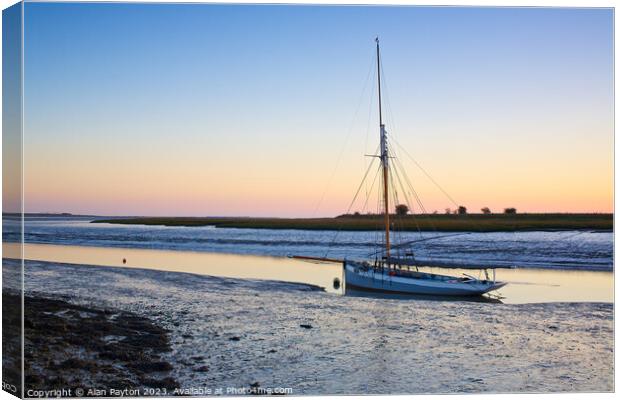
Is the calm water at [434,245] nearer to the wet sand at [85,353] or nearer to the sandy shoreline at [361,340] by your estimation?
the sandy shoreline at [361,340]

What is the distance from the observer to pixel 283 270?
22.7m

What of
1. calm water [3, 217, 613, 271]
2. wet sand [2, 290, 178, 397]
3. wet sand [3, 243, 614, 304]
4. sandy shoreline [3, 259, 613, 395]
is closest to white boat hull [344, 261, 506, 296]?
wet sand [3, 243, 614, 304]

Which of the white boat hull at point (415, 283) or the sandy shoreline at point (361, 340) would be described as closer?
the sandy shoreline at point (361, 340)

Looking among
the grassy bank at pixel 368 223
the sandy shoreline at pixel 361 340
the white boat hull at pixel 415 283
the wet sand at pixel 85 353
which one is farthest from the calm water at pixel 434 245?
the wet sand at pixel 85 353

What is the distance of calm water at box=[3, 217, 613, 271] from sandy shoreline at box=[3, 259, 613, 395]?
12.3 feet

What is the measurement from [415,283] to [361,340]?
21.1ft

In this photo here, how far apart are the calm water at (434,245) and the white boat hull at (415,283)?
2.81 metres

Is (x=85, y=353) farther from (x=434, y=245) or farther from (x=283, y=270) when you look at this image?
(x=434, y=245)

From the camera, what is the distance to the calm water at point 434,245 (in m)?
23.1

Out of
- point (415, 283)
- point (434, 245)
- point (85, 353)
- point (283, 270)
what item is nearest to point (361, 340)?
point (85, 353)

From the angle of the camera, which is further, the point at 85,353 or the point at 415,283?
the point at 415,283

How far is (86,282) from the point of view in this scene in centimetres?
1834

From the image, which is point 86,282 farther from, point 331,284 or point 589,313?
point 589,313

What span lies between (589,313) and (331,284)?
24.6 feet
